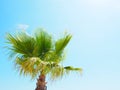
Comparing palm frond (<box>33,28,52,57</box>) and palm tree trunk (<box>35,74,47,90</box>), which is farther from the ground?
palm frond (<box>33,28,52,57</box>)

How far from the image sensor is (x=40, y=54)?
11.4 m

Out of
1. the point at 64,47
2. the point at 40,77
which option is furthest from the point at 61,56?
the point at 40,77

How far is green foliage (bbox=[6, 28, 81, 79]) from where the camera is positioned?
34.4 feet

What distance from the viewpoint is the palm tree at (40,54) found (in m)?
10.5

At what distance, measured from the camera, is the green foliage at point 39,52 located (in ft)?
34.4

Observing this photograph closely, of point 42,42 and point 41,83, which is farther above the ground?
point 42,42

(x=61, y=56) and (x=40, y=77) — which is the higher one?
(x=61, y=56)

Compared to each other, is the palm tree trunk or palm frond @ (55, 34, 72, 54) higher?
palm frond @ (55, 34, 72, 54)

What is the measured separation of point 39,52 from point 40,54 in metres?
0.09

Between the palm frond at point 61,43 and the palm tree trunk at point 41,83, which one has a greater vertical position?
the palm frond at point 61,43

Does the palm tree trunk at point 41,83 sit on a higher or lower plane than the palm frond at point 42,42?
lower

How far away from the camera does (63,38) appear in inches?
452

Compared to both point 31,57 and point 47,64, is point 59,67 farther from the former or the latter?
point 31,57

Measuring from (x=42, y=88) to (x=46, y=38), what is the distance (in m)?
1.93
